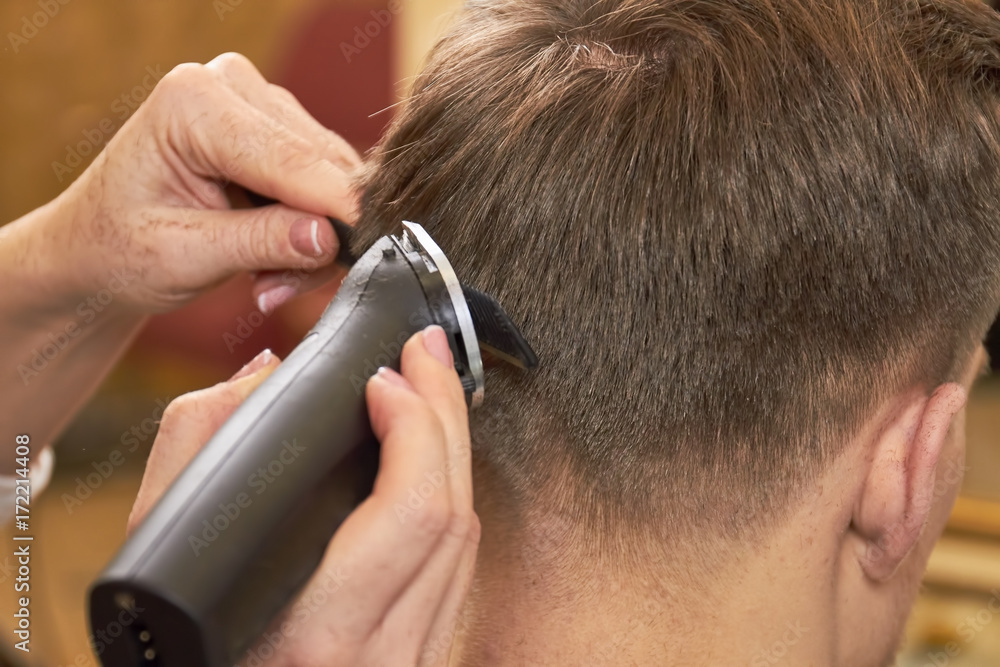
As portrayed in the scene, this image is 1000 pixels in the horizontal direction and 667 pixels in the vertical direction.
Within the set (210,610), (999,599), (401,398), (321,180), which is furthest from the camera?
(999,599)

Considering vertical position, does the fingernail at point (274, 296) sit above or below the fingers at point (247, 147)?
below

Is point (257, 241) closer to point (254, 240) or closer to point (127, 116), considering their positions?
point (254, 240)

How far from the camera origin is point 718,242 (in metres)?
0.68

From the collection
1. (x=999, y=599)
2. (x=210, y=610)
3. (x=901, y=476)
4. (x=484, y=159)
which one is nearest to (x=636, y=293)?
(x=484, y=159)

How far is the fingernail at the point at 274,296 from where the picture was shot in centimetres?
94

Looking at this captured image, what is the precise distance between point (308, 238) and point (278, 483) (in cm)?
37

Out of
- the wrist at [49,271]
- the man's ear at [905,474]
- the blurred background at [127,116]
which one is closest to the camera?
the man's ear at [905,474]

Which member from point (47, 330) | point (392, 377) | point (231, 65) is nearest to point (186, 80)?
point (231, 65)

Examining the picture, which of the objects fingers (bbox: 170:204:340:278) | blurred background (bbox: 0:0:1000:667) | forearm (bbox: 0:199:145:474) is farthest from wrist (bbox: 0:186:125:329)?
blurred background (bbox: 0:0:1000:667)

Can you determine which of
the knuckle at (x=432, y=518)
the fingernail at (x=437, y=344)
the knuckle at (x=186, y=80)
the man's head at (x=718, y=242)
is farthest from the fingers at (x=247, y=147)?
the knuckle at (x=432, y=518)

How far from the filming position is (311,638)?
57 cm

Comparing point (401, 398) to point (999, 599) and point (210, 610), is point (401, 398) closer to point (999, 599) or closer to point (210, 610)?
point (210, 610)

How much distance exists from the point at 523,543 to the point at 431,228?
26 cm

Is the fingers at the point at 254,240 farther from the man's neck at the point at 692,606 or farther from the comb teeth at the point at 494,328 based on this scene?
the man's neck at the point at 692,606
